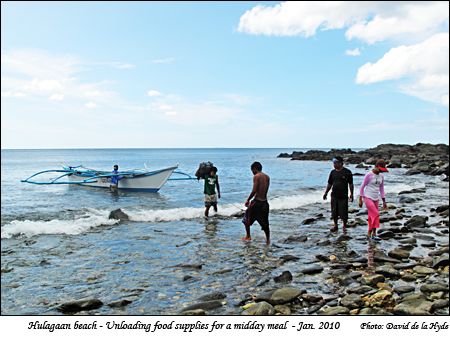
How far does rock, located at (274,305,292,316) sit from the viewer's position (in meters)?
5.26

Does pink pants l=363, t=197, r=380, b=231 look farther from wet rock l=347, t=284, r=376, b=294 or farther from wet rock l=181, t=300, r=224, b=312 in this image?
wet rock l=181, t=300, r=224, b=312

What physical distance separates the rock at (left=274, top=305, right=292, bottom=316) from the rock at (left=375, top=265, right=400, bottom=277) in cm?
252

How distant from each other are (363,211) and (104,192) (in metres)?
16.8

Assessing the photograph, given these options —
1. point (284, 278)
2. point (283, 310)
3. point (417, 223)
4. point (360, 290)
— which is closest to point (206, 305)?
point (283, 310)

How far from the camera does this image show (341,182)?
10.2 metres

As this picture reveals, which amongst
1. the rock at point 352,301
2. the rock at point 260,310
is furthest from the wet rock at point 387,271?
the rock at point 260,310

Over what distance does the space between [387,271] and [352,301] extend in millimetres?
1800

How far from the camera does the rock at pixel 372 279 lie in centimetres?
633

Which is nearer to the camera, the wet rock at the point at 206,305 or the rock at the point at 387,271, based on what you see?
the wet rock at the point at 206,305

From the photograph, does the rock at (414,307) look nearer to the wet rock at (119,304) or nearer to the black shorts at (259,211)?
the wet rock at (119,304)

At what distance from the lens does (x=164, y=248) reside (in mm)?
9875

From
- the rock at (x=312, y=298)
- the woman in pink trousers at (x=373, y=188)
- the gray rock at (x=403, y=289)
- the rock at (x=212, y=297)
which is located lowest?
the rock at (x=212, y=297)

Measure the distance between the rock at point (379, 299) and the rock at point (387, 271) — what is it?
126 centimetres

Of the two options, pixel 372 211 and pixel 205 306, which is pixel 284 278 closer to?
pixel 205 306
